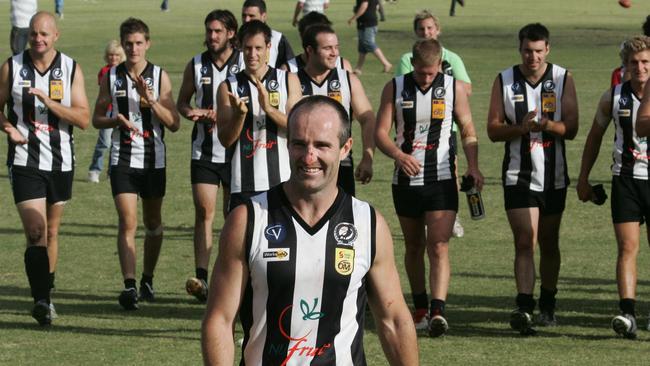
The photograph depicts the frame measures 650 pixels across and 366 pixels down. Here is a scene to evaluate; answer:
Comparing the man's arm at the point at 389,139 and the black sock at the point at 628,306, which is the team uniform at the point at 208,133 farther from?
the black sock at the point at 628,306

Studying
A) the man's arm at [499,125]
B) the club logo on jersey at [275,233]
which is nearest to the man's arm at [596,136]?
the man's arm at [499,125]

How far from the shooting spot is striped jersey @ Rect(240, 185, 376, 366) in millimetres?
5297

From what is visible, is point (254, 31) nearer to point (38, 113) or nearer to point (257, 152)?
point (257, 152)

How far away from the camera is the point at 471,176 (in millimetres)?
10234

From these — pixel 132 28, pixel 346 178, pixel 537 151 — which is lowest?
pixel 346 178

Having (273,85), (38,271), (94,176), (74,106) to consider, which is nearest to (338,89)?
(273,85)

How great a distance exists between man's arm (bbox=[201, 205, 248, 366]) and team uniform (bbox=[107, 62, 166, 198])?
6.13 metres

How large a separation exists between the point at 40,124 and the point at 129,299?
151 cm

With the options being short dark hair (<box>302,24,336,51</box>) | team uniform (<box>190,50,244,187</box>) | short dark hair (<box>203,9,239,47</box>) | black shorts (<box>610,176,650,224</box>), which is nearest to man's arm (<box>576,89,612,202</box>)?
black shorts (<box>610,176,650,224</box>)

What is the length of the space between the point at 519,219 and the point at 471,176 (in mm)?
471

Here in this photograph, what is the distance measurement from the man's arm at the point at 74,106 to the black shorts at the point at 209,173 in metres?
0.96

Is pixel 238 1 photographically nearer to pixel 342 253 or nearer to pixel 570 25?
pixel 570 25

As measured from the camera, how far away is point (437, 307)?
9953mm

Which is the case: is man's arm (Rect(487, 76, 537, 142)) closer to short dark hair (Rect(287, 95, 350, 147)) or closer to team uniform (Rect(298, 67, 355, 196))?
team uniform (Rect(298, 67, 355, 196))
